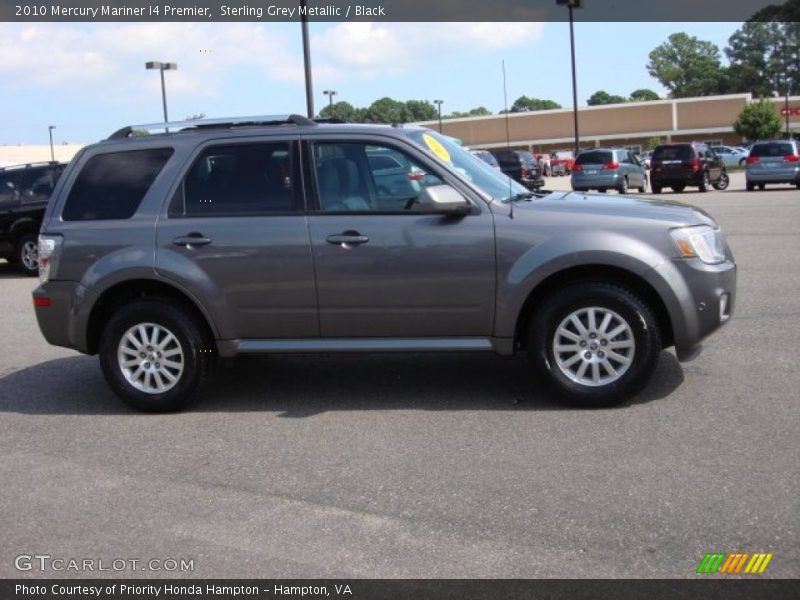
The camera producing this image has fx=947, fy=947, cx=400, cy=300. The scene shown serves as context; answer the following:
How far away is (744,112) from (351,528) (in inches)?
3224

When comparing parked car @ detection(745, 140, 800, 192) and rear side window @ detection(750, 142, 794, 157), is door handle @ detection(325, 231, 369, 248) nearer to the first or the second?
parked car @ detection(745, 140, 800, 192)

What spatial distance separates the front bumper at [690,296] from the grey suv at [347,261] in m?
0.01

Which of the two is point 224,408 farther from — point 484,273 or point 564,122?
point 564,122

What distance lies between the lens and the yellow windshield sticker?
21.5 feet

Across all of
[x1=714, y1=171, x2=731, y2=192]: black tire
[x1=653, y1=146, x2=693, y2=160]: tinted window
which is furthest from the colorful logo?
[x1=714, y1=171, x2=731, y2=192]: black tire

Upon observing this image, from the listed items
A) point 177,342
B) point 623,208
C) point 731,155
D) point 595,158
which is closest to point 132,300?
point 177,342

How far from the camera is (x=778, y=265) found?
12.0m

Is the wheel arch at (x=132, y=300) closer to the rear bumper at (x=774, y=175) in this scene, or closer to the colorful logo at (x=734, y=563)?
the colorful logo at (x=734, y=563)

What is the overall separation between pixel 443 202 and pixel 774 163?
84.2 feet

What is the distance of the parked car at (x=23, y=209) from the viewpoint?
1579 cm

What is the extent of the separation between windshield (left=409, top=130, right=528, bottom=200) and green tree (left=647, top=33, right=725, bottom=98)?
13775 centimetres

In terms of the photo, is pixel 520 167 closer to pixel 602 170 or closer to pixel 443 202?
pixel 602 170
